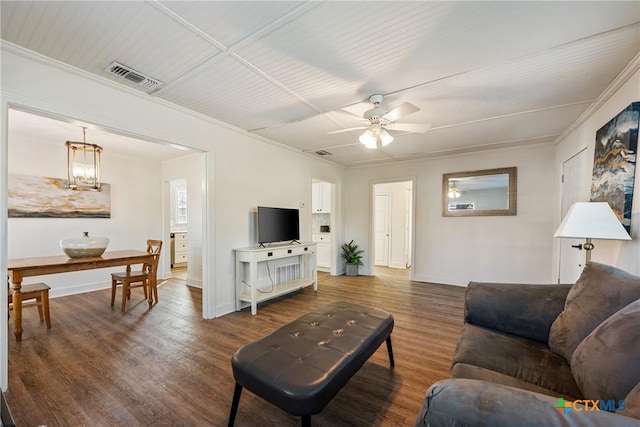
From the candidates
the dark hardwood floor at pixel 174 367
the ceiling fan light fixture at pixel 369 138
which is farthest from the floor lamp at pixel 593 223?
the ceiling fan light fixture at pixel 369 138

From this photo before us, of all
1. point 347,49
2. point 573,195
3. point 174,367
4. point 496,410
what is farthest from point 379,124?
point 174,367

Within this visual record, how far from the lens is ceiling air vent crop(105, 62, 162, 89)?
2100 millimetres

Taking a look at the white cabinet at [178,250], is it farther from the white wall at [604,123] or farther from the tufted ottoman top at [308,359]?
the white wall at [604,123]

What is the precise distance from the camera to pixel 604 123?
2.46 meters

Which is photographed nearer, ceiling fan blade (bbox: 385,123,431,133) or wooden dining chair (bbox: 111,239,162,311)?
ceiling fan blade (bbox: 385,123,431,133)

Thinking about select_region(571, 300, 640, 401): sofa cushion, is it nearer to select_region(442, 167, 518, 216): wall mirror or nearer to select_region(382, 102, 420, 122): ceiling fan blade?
select_region(382, 102, 420, 122): ceiling fan blade

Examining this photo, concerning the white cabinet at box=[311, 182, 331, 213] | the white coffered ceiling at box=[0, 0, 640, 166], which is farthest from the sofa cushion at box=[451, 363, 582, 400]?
the white cabinet at box=[311, 182, 331, 213]

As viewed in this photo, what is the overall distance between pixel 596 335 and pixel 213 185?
3460 millimetres

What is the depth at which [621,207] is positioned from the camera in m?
1.98

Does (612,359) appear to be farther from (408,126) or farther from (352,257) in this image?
(352,257)

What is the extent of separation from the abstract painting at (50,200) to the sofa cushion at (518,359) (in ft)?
18.6

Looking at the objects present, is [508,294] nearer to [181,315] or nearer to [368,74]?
[368,74]

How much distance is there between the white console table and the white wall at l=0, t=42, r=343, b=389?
12cm

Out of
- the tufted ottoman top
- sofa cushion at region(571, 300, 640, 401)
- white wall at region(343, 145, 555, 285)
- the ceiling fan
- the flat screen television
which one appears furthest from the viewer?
white wall at region(343, 145, 555, 285)
